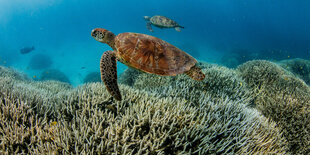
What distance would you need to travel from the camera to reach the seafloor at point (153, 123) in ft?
5.99

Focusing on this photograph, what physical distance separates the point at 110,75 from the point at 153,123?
1409 millimetres

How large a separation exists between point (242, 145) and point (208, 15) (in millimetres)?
152759

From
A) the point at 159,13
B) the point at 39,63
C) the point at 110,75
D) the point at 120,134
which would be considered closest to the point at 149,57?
the point at 110,75

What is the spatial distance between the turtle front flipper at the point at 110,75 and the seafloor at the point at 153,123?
10.1 inches

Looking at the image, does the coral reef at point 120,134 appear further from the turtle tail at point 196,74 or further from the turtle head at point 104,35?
the turtle head at point 104,35

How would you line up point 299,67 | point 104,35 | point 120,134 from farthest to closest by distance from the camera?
point 299,67, point 104,35, point 120,134

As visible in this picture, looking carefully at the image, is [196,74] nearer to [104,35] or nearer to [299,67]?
[104,35]

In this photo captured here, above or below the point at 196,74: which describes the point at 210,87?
below

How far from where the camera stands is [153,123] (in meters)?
2.02

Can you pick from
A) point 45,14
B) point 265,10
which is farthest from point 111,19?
point 265,10

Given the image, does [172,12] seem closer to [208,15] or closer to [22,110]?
[208,15]

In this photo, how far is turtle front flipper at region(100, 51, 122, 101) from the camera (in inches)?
98.5

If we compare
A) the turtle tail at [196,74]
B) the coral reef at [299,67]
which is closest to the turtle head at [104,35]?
the turtle tail at [196,74]

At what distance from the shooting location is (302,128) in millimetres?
3199
